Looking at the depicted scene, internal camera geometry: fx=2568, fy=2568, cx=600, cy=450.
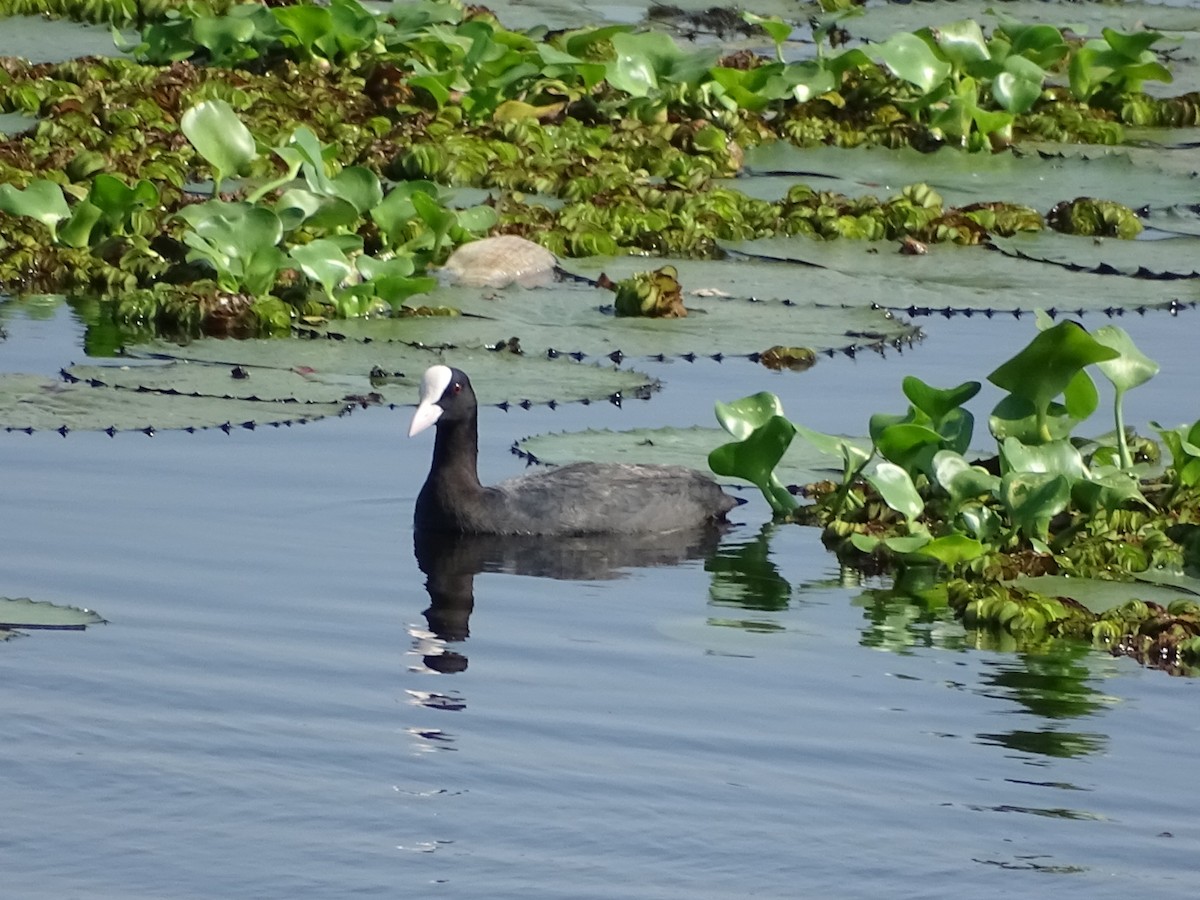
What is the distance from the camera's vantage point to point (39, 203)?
1264cm

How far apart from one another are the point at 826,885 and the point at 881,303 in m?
6.89

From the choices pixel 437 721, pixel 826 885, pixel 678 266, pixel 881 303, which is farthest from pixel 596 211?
pixel 826 885

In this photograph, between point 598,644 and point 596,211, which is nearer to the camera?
point 598,644

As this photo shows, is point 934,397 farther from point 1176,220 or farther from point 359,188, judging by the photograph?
A: point 1176,220

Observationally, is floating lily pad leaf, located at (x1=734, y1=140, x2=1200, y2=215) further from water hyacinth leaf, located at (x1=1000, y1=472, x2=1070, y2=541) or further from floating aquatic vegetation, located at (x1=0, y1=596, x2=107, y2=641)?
floating aquatic vegetation, located at (x1=0, y1=596, x2=107, y2=641)

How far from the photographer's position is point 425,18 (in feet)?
55.9

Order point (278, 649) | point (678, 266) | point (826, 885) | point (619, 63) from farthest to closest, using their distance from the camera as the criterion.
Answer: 1. point (619, 63)
2. point (678, 266)
3. point (278, 649)
4. point (826, 885)

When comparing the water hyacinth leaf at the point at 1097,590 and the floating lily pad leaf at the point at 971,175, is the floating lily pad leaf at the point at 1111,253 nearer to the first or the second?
the floating lily pad leaf at the point at 971,175

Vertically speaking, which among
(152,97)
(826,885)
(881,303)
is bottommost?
(826,885)

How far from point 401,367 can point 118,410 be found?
137cm

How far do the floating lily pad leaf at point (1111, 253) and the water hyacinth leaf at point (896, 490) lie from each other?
470 cm

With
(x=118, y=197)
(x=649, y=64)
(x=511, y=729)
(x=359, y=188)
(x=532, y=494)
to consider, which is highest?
(x=649, y=64)

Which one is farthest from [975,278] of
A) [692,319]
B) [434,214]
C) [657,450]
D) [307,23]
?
[307,23]

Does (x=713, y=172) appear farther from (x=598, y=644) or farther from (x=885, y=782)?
(x=885, y=782)
